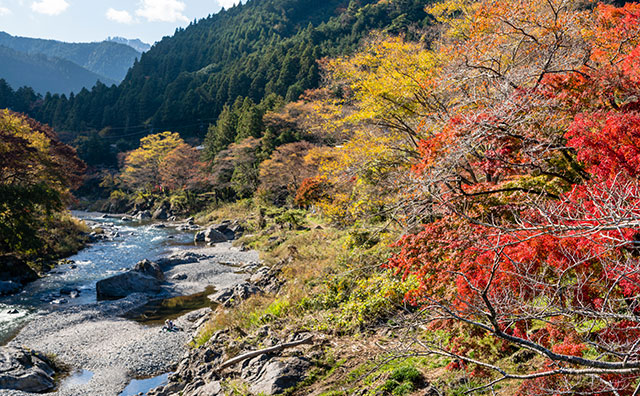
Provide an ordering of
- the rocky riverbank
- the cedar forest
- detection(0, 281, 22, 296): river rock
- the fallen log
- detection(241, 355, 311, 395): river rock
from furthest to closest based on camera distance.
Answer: detection(0, 281, 22, 296): river rock → the rocky riverbank → the fallen log → detection(241, 355, 311, 395): river rock → the cedar forest

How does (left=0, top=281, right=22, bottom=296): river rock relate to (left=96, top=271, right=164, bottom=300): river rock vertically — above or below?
above

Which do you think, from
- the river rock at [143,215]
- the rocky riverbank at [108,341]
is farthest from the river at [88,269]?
the river rock at [143,215]

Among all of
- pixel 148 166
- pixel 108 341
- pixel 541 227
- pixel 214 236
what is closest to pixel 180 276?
pixel 108 341

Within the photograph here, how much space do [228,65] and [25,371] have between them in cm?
8770

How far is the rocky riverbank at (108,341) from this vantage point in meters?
Answer: 9.39

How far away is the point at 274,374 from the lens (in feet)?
21.3

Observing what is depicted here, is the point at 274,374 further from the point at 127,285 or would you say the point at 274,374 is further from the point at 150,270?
the point at 150,270

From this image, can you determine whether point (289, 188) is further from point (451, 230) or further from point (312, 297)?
point (451, 230)

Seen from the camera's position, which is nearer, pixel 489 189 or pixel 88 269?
pixel 489 189

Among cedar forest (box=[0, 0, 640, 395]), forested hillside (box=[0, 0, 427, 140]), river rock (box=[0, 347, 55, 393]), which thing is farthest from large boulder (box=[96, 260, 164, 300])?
forested hillside (box=[0, 0, 427, 140])

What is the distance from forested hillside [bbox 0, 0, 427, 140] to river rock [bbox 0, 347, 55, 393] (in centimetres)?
4600

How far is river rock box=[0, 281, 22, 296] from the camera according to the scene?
15.1 metres

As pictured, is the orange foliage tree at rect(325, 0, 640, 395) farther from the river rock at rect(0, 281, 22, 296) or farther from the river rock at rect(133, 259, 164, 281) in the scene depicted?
the river rock at rect(0, 281, 22, 296)

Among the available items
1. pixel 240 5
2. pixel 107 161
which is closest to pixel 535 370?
pixel 107 161
